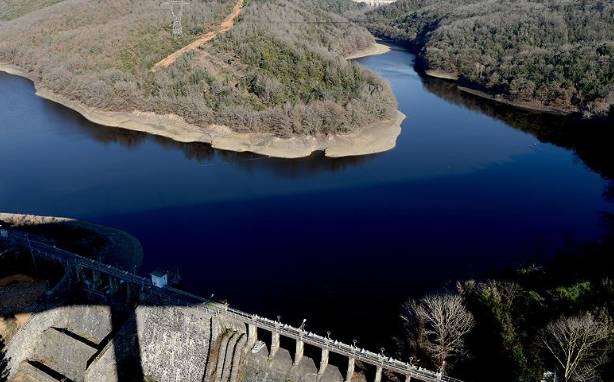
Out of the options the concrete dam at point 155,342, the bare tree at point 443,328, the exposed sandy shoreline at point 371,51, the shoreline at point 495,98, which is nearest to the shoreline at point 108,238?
the concrete dam at point 155,342

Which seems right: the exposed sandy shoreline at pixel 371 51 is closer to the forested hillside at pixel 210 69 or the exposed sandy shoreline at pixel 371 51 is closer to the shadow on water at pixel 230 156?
the forested hillside at pixel 210 69

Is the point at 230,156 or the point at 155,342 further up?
the point at 230,156

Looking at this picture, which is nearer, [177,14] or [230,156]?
[230,156]

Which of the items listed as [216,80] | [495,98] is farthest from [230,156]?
[495,98]

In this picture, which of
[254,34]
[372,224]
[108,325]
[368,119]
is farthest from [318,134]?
[108,325]

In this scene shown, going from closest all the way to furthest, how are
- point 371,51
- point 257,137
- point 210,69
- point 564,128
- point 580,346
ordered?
point 580,346
point 257,137
point 564,128
point 210,69
point 371,51

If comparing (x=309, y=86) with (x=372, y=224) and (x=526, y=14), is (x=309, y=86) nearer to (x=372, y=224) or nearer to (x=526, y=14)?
(x=372, y=224)

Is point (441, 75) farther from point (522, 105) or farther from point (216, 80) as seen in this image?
point (216, 80)
